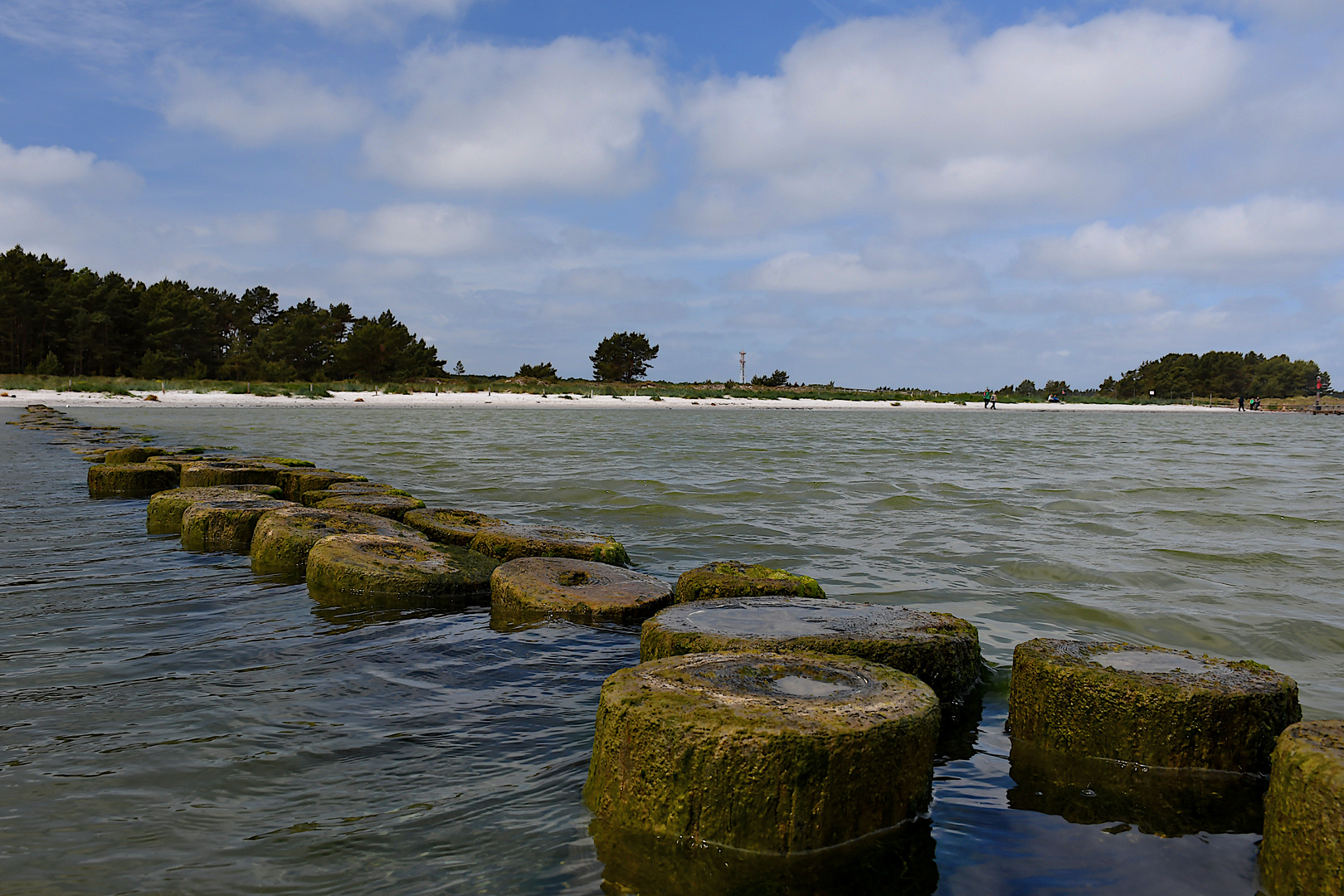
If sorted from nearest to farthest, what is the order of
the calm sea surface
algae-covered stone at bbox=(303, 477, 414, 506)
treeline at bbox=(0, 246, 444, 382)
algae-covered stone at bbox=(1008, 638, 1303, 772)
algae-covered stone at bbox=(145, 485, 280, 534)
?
the calm sea surface < algae-covered stone at bbox=(1008, 638, 1303, 772) < algae-covered stone at bbox=(145, 485, 280, 534) < algae-covered stone at bbox=(303, 477, 414, 506) < treeline at bbox=(0, 246, 444, 382)

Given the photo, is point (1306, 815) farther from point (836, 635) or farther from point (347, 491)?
point (347, 491)

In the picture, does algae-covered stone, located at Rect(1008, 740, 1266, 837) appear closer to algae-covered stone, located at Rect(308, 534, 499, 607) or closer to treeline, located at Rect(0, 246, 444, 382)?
algae-covered stone, located at Rect(308, 534, 499, 607)

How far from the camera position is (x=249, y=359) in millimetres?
61750

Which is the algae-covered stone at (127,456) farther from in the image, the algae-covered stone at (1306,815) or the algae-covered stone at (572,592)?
the algae-covered stone at (1306,815)

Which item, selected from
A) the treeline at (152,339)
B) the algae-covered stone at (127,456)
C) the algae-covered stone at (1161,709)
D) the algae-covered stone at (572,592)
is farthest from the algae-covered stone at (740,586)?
the treeline at (152,339)

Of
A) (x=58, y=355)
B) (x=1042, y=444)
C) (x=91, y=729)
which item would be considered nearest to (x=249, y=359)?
(x=58, y=355)

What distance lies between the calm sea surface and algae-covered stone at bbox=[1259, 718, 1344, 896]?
210 millimetres

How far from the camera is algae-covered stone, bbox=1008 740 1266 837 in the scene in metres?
2.76

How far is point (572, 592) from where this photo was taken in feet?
16.3

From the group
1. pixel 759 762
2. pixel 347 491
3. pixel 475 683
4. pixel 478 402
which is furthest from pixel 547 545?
pixel 478 402

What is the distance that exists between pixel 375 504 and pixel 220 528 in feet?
4.18

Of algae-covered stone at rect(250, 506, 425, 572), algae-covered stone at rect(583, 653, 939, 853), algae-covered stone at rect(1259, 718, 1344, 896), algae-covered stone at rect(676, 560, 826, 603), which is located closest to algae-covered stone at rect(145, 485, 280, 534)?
algae-covered stone at rect(250, 506, 425, 572)

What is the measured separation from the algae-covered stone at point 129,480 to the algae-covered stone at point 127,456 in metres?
1.71

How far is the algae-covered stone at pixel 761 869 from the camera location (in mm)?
2281
